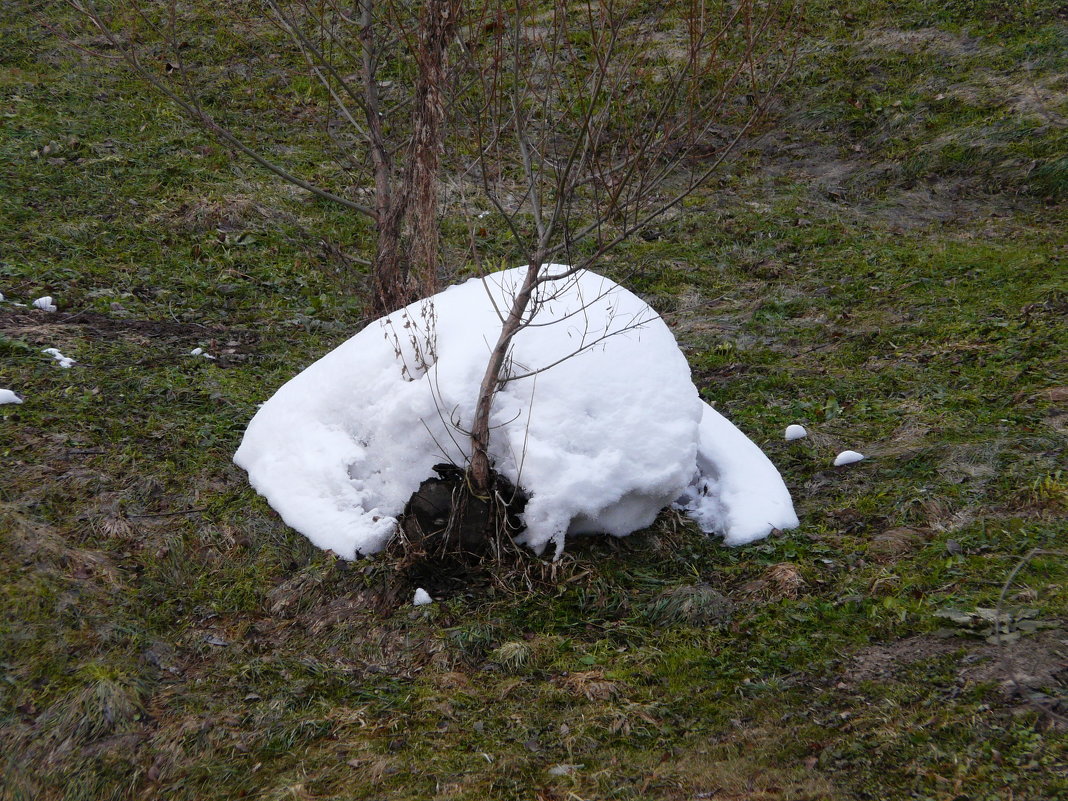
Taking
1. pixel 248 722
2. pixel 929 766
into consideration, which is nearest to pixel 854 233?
pixel 929 766

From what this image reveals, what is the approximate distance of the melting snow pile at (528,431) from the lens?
395 centimetres

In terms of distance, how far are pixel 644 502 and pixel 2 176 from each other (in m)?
7.55

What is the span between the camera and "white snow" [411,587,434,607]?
376 centimetres

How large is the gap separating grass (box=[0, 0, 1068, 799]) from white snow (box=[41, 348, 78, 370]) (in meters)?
0.10

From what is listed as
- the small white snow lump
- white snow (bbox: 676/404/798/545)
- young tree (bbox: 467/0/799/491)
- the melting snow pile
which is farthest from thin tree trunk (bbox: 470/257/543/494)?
the small white snow lump

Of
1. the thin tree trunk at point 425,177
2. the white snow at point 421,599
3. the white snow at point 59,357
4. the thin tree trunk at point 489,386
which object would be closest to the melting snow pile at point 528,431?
the thin tree trunk at point 489,386

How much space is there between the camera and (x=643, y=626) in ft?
11.9

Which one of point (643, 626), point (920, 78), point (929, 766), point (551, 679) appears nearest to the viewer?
point (929, 766)

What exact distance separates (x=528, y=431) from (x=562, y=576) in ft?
2.35

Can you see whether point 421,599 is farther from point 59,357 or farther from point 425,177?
point 59,357

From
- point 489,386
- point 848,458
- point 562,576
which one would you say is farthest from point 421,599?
point 848,458

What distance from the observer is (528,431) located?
3.96m

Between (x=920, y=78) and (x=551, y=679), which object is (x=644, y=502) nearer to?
(x=551, y=679)

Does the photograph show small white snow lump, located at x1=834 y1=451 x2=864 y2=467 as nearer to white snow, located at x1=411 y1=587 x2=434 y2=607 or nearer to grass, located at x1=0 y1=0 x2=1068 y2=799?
grass, located at x1=0 y1=0 x2=1068 y2=799
